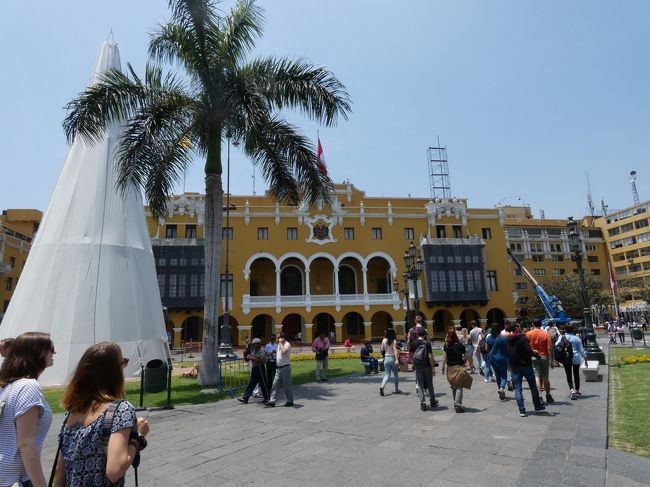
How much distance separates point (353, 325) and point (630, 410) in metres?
31.3

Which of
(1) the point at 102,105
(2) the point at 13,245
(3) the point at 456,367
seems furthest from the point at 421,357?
(2) the point at 13,245

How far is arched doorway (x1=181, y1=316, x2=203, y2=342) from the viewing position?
33.7 metres

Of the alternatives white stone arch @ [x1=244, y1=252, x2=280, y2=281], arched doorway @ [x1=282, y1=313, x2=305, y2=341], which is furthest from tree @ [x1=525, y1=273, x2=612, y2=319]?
white stone arch @ [x1=244, y1=252, x2=280, y2=281]

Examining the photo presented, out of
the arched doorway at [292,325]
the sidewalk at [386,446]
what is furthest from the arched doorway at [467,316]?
the sidewalk at [386,446]

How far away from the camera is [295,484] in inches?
164

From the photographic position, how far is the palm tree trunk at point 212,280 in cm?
1057

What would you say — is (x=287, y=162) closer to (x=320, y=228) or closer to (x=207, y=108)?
(x=207, y=108)

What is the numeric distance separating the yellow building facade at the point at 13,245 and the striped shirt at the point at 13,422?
133 feet

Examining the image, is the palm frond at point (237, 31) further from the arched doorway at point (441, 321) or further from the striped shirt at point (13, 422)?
the arched doorway at point (441, 321)

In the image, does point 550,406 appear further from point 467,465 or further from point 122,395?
point 122,395

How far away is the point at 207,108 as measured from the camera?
11.0m

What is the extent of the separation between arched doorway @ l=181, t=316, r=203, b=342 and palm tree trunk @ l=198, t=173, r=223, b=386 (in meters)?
24.3

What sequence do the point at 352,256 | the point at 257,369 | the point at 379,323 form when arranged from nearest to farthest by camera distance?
the point at 257,369 < the point at 352,256 < the point at 379,323

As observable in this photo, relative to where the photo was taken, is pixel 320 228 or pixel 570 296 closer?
pixel 320 228
